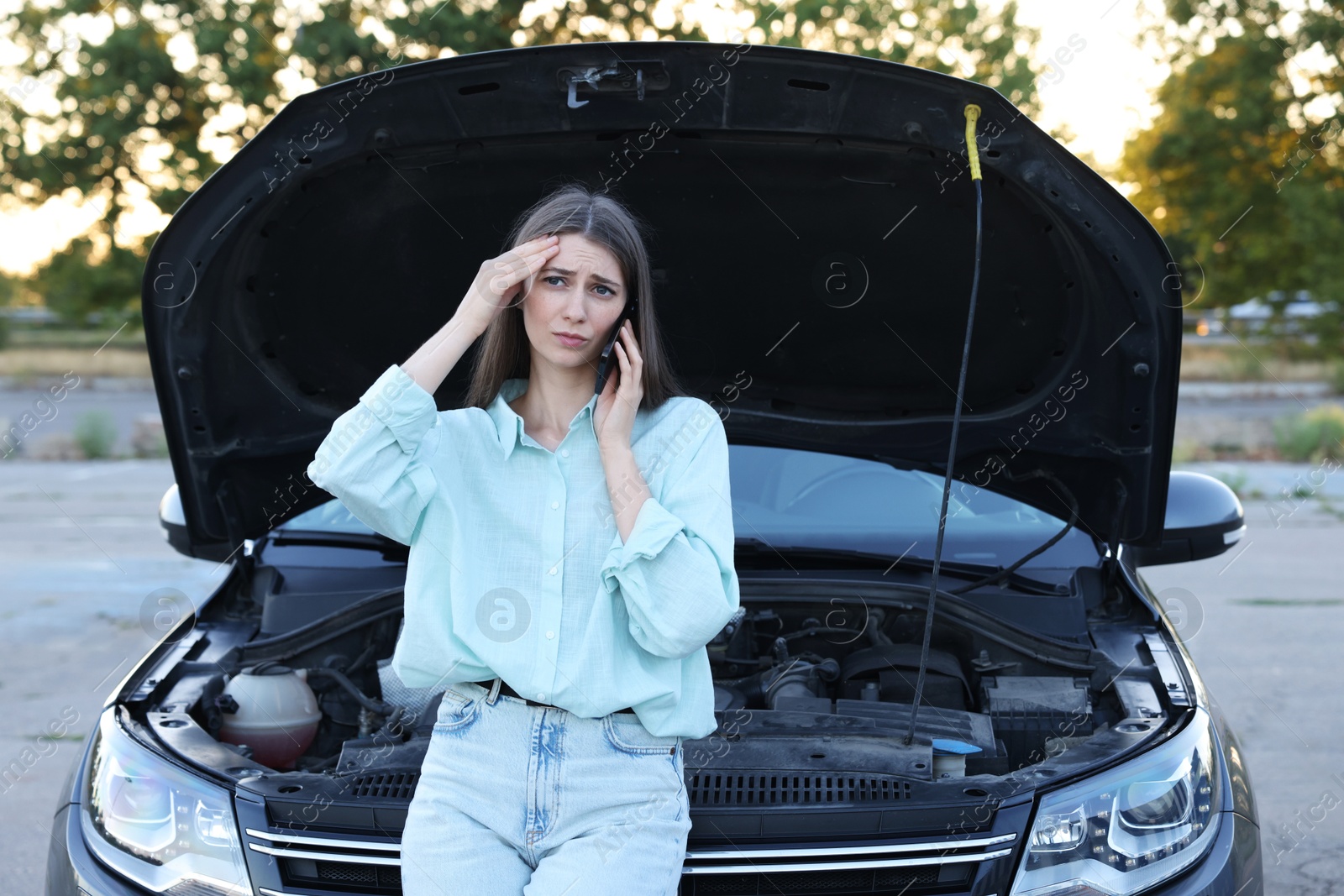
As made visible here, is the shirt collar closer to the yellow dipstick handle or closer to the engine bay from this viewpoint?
the engine bay

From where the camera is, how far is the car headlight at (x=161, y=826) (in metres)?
2.00

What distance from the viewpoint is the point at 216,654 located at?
2.87m

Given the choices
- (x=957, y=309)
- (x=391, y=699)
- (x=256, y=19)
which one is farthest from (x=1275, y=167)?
(x=391, y=699)

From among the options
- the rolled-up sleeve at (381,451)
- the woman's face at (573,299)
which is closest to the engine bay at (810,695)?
the rolled-up sleeve at (381,451)

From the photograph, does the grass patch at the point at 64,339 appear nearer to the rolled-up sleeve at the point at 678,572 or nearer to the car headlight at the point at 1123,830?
the rolled-up sleeve at the point at 678,572

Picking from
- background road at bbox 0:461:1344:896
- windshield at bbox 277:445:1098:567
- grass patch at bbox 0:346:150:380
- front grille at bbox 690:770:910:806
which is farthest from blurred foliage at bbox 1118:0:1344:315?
grass patch at bbox 0:346:150:380

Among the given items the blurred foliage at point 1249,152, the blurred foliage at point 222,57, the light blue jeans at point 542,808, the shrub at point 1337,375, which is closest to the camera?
the light blue jeans at point 542,808

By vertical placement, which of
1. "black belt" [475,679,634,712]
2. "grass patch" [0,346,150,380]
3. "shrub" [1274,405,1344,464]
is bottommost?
"grass patch" [0,346,150,380]

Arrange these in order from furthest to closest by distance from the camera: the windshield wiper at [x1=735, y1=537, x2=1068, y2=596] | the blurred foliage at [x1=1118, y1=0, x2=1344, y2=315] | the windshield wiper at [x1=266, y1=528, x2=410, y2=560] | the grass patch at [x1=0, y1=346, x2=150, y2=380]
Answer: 1. the grass patch at [x1=0, y1=346, x2=150, y2=380]
2. the blurred foliage at [x1=1118, y1=0, x2=1344, y2=315]
3. the windshield wiper at [x1=266, y1=528, x2=410, y2=560]
4. the windshield wiper at [x1=735, y1=537, x2=1068, y2=596]

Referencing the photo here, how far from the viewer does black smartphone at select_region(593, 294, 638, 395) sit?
1999 mm

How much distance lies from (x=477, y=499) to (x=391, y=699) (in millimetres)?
938

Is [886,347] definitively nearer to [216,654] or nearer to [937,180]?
[937,180]

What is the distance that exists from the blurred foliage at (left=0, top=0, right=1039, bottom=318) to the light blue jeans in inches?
428

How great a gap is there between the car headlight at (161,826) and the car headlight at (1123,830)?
139 cm
